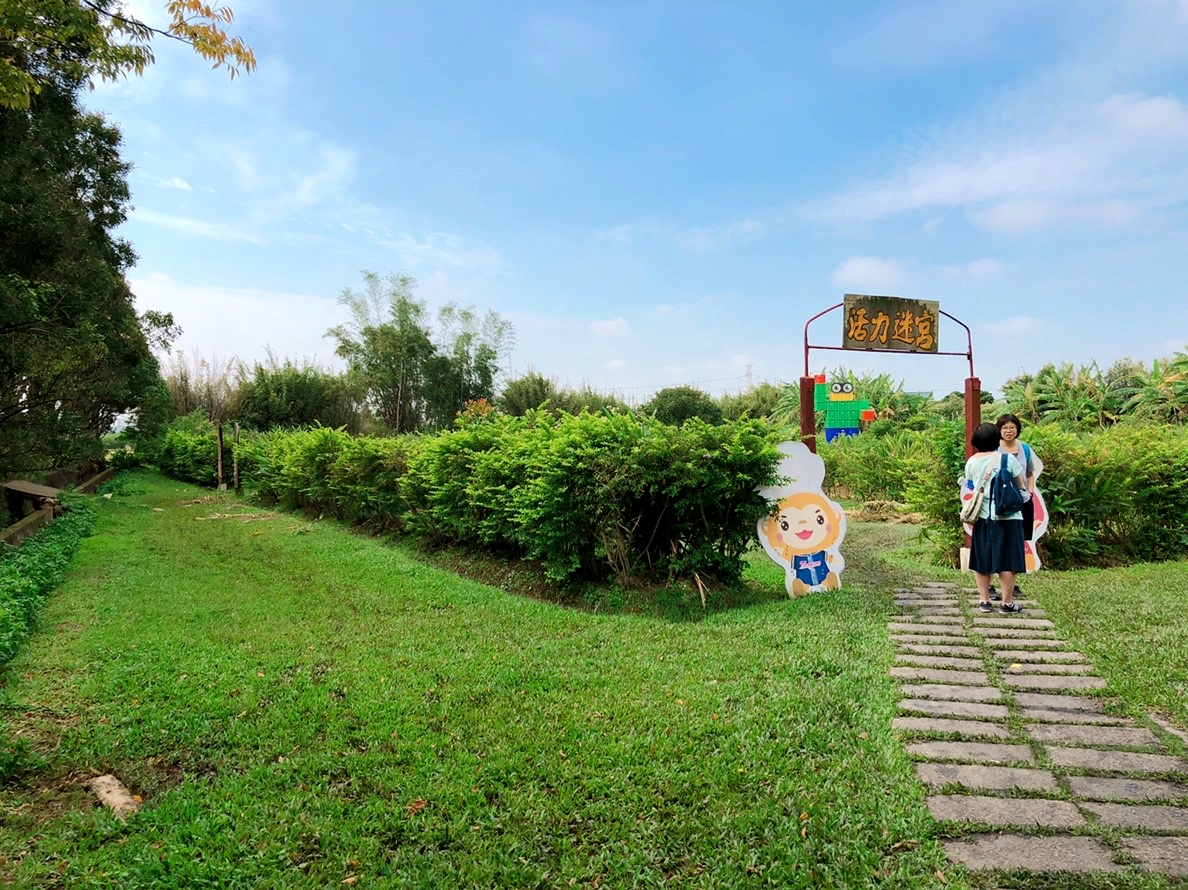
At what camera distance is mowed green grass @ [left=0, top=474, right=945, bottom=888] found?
195 centimetres

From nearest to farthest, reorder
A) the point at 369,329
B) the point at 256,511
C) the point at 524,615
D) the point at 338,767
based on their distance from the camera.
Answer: the point at 338,767
the point at 524,615
the point at 256,511
the point at 369,329

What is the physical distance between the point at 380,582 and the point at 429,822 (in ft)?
13.3

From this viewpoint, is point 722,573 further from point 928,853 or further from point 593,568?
point 928,853

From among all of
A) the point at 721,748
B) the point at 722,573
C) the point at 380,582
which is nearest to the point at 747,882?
the point at 721,748

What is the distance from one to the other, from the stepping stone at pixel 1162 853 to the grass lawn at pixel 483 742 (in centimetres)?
55

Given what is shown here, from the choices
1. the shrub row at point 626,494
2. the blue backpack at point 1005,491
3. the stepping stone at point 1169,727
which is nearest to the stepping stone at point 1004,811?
the stepping stone at point 1169,727

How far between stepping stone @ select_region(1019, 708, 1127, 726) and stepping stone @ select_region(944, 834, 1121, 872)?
3.05 ft

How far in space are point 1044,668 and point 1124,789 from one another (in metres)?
1.27

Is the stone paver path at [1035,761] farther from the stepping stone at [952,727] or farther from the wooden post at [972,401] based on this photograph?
the wooden post at [972,401]

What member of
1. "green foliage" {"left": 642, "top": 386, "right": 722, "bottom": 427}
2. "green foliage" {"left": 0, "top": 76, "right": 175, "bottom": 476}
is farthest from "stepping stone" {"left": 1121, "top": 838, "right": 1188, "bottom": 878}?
"green foliage" {"left": 642, "top": 386, "right": 722, "bottom": 427}

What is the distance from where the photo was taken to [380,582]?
19.4 feet

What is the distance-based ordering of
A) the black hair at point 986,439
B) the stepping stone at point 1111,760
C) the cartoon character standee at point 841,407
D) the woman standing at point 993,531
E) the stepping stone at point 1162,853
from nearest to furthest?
the stepping stone at point 1162,853 → the stepping stone at point 1111,760 → the woman standing at point 993,531 → the black hair at point 986,439 → the cartoon character standee at point 841,407

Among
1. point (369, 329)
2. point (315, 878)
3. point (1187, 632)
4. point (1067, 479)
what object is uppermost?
point (369, 329)

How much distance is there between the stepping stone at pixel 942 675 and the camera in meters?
3.21
